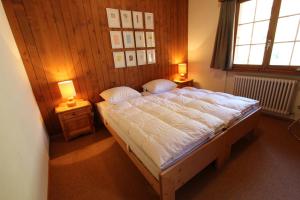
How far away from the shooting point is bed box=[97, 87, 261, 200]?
116 centimetres

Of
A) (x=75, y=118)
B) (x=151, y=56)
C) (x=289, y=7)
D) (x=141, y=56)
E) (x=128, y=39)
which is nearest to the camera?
(x=289, y=7)

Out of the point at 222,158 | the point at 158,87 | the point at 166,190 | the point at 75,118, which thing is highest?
the point at 158,87

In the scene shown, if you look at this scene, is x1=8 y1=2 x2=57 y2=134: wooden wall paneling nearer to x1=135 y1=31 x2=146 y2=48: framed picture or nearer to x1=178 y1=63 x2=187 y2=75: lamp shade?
x1=135 y1=31 x2=146 y2=48: framed picture

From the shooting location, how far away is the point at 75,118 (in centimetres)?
228

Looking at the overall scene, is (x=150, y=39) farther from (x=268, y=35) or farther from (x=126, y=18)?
(x=268, y=35)

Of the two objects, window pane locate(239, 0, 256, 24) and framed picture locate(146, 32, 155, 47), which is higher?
window pane locate(239, 0, 256, 24)

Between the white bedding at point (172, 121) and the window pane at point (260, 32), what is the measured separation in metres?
1.35

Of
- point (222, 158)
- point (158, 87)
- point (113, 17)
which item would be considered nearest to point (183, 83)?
point (158, 87)

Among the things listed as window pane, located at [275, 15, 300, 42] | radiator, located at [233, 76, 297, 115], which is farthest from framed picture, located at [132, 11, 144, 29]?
window pane, located at [275, 15, 300, 42]

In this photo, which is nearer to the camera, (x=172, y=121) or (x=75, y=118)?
(x=172, y=121)

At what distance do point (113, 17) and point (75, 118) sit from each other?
1.84 metres

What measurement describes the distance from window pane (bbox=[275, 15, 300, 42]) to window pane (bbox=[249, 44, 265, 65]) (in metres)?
0.24

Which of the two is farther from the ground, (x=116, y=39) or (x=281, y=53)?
(x=116, y=39)

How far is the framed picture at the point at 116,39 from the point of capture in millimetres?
2591
